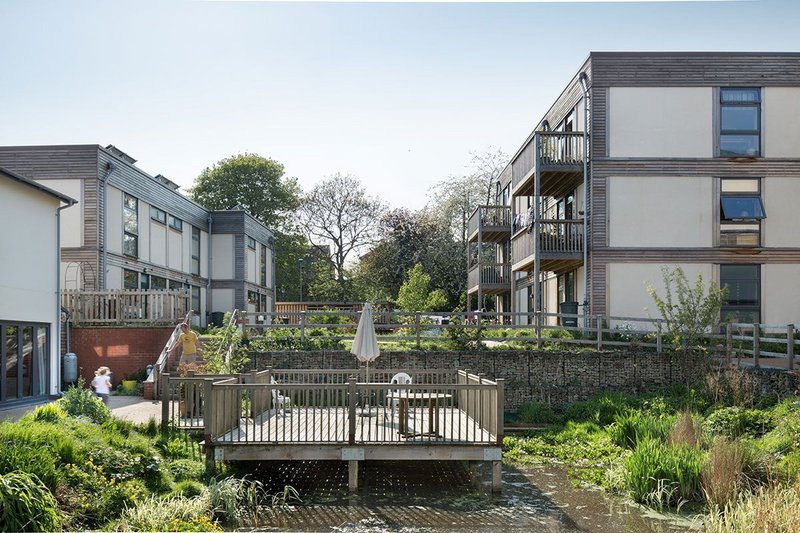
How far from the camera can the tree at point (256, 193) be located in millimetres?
57188

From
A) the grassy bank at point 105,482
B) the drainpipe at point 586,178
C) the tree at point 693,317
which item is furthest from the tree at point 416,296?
the grassy bank at point 105,482

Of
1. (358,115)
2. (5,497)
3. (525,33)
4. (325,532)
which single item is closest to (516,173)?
(358,115)

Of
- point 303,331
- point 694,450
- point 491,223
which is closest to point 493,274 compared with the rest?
point 491,223

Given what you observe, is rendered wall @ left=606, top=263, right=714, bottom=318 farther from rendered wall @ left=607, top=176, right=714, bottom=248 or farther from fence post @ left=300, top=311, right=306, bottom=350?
fence post @ left=300, top=311, right=306, bottom=350

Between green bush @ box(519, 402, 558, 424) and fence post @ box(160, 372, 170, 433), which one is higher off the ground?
fence post @ box(160, 372, 170, 433)

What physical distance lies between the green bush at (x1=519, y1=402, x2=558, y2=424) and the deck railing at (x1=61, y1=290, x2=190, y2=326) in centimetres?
1149

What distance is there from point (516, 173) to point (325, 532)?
22156 mm

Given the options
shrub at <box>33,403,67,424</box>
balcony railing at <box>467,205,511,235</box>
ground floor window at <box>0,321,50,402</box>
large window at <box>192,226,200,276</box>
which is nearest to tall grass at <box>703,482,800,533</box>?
shrub at <box>33,403,67,424</box>

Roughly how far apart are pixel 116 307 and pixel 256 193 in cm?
3331

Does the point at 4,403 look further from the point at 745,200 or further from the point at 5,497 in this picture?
the point at 745,200

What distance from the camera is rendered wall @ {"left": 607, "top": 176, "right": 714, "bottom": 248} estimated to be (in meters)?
25.0

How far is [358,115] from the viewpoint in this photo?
27875 mm

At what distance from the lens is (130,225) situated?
2991 centimetres

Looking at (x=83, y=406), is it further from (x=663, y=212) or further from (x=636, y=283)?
(x=663, y=212)
